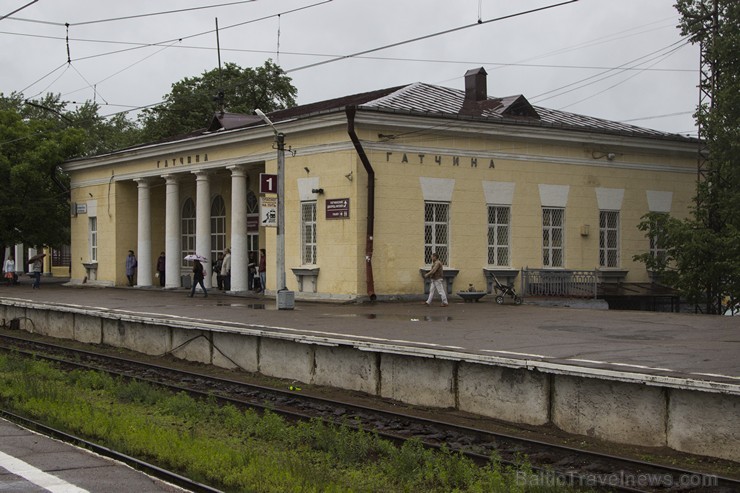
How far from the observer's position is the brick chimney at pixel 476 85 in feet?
103

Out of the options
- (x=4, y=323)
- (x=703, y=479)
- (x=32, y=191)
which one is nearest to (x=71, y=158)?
(x=32, y=191)

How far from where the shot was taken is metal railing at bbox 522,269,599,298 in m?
28.0

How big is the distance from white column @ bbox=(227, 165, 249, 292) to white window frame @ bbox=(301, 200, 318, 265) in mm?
3827

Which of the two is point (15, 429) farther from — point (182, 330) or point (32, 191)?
point (32, 191)

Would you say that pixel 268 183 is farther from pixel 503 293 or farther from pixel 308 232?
pixel 503 293

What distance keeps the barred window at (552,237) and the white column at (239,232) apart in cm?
1031

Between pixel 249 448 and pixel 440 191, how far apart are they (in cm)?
1746

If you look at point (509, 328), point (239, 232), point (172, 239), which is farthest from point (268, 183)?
point (172, 239)

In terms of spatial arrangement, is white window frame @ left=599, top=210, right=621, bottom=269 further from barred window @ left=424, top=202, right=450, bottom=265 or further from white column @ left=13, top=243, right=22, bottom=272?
white column @ left=13, top=243, right=22, bottom=272

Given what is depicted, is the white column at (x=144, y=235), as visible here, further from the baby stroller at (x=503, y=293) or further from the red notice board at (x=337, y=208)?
the baby stroller at (x=503, y=293)

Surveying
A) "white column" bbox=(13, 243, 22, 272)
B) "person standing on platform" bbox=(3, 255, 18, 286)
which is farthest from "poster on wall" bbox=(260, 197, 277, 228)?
"white column" bbox=(13, 243, 22, 272)

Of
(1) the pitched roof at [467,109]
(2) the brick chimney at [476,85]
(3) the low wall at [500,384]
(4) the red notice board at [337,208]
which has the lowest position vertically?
(3) the low wall at [500,384]

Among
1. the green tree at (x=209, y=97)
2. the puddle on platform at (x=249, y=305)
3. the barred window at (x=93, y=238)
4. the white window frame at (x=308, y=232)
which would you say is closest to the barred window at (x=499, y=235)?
the white window frame at (x=308, y=232)

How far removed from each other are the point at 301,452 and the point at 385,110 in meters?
16.4
